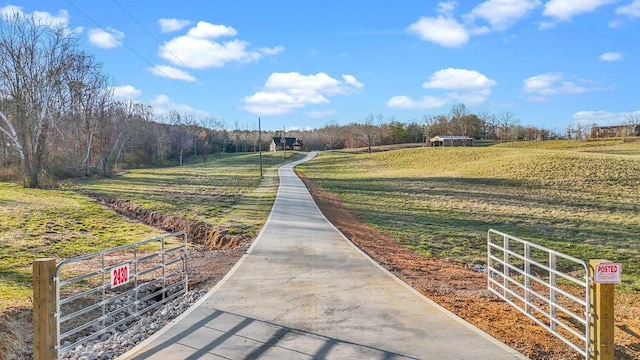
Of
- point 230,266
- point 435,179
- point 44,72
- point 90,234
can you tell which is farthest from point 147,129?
point 230,266

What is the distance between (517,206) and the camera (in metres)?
24.2

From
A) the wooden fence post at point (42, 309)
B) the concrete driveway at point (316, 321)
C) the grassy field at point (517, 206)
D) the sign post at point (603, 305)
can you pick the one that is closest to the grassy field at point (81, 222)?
the wooden fence post at point (42, 309)

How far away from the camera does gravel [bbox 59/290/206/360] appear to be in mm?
5886

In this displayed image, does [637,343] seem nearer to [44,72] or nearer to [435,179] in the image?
[435,179]

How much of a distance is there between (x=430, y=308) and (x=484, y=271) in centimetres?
518

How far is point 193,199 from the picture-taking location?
2634 cm

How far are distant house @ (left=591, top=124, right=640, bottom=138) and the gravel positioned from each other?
92.1 m

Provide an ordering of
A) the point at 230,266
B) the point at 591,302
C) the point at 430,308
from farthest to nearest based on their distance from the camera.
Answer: the point at 230,266 < the point at 430,308 < the point at 591,302

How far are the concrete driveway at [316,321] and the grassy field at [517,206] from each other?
5412 mm

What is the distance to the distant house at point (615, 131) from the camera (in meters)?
84.2

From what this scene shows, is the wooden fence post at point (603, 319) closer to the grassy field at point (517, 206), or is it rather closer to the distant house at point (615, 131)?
the grassy field at point (517, 206)

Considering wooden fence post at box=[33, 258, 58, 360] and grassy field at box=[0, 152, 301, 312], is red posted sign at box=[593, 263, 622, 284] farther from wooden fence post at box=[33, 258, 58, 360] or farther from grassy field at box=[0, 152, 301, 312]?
grassy field at box=[0, 152, 301, 312]

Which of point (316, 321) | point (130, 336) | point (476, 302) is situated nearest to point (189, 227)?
point (130, 336)

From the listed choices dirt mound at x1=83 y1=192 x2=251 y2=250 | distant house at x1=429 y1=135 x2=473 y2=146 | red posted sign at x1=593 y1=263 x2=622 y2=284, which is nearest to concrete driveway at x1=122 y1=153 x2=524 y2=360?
red posted sign at x1=593 y1=263 x2=622 y2=284
